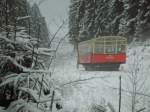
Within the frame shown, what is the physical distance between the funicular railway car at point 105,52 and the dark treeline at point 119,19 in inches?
162

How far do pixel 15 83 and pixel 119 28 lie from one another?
126ft

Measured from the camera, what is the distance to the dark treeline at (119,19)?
3675cm

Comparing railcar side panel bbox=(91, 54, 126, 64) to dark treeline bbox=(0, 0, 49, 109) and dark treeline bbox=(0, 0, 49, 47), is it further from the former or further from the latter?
dark treeline bbox=(0, 0, 49, 109)

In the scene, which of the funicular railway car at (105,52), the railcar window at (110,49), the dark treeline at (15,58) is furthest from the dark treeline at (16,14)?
the railcar window at (110,49)

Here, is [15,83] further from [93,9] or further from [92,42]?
[93,9]

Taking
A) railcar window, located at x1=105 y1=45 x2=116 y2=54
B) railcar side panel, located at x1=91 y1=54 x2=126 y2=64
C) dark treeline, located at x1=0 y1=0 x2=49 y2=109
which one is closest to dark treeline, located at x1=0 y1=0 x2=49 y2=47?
dark treeline, located at x1=0 y1=0 x2=49 y2=109

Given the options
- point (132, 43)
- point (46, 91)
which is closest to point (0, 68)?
point (46, 91)

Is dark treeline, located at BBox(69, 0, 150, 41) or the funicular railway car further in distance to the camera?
dark treeline, located at BBox(69, 0, 150, 41)

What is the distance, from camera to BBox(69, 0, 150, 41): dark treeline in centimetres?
3675

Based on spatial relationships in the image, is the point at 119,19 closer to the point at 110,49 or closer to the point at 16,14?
the point at 110,49

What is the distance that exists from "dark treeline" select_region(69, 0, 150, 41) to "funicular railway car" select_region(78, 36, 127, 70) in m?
4.12

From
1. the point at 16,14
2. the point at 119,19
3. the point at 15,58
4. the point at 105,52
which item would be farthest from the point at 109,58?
the point at 15,58

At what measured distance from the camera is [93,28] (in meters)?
49.2

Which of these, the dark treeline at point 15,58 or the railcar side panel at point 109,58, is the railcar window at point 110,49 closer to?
the railcar side panel at point 109,58
